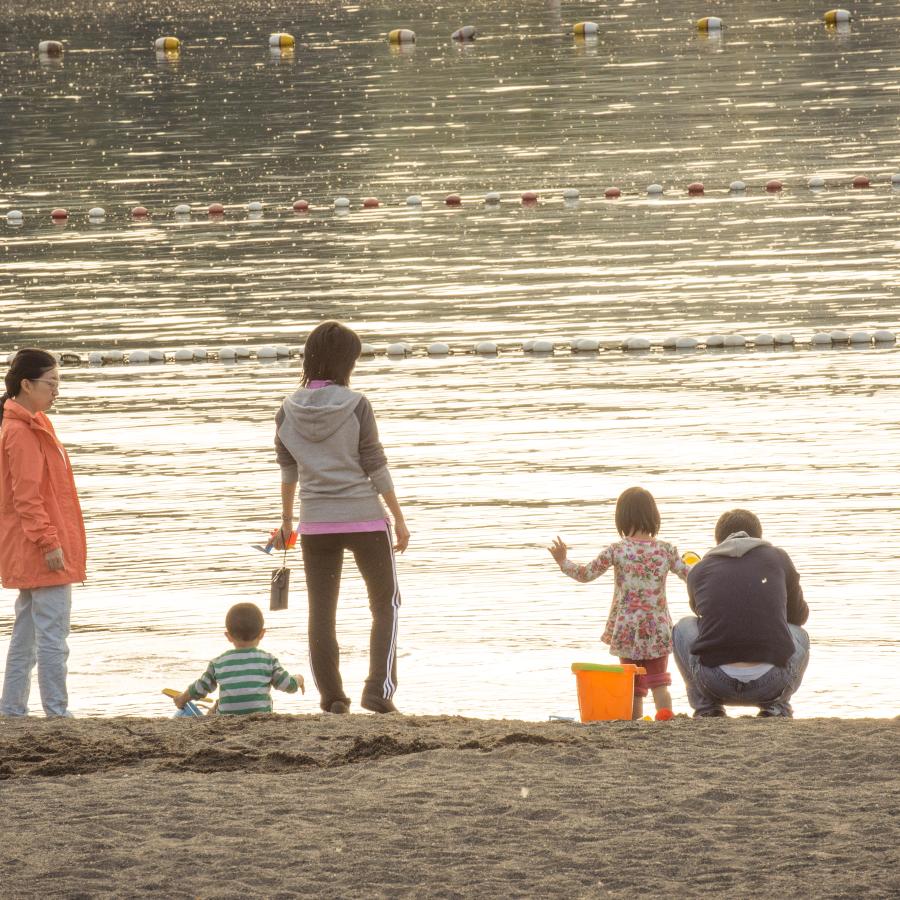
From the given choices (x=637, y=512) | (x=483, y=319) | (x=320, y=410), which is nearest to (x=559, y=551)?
(x=637, y=512)

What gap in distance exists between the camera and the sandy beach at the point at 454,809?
20.7ft

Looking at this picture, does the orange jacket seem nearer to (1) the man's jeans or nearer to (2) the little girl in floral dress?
(2) the little girl in floral dress

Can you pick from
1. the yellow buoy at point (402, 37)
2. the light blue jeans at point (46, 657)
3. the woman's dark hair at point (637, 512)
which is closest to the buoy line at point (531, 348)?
the woman's dark hair at point (637, 512)

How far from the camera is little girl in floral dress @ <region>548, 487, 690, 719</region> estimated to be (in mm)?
8820

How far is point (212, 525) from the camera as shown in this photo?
12805mm

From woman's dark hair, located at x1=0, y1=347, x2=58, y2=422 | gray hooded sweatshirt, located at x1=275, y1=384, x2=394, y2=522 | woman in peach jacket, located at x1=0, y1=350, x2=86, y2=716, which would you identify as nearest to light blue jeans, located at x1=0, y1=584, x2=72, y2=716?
woman in peach jacket, located at x1=0, y1=350, x2=86, y2=716

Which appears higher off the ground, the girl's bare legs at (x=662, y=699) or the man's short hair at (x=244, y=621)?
the man's short hair at (x=244, y=621)

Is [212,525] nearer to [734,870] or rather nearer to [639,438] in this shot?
[639,438]

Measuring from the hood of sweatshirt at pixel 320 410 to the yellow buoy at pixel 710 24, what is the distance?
4632cm

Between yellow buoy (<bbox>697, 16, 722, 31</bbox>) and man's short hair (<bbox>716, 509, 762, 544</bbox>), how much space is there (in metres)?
46.3

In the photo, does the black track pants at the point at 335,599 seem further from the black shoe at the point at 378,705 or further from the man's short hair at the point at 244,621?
the man's short hair at the point at 244,621

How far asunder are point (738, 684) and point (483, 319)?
38.6ft

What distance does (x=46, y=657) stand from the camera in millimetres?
9086

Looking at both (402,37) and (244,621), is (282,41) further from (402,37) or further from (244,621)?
(244,621)
